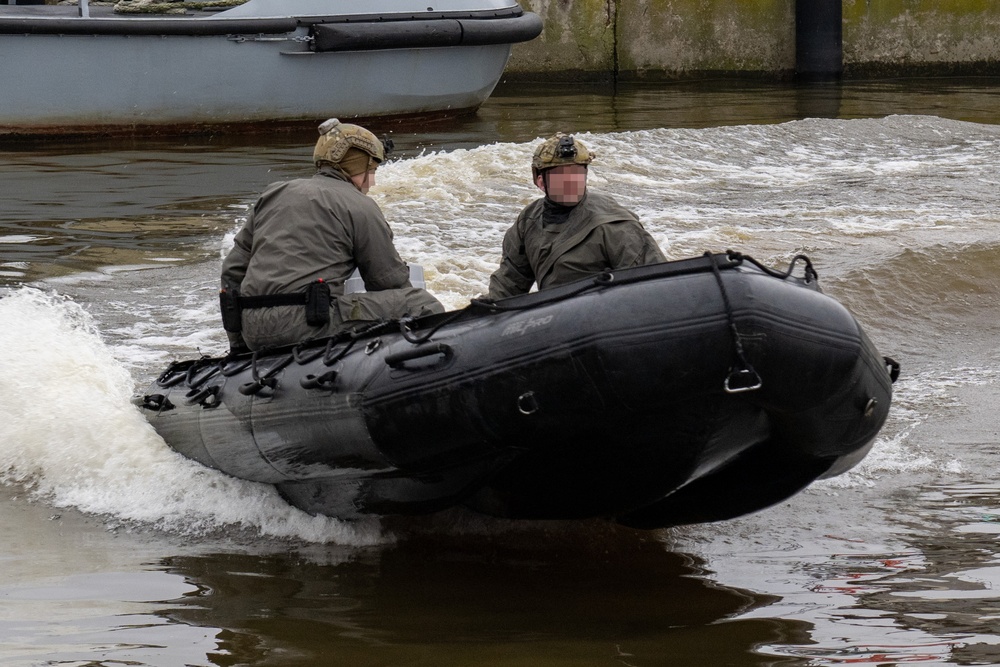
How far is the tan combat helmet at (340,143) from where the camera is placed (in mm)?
4262

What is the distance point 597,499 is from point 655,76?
15931 millimetres

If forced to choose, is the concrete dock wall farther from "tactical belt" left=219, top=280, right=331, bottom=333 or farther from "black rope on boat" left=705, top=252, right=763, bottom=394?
"black rope on boat" left=705, top=252, right=763, bottom=394

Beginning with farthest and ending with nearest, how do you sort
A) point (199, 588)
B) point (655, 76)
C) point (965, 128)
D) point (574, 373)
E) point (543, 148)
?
point (655, 76)
point (965, 128)
point (543, 148)
point (199, 588)
point (574, 373)

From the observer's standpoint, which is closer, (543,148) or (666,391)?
(666,391)

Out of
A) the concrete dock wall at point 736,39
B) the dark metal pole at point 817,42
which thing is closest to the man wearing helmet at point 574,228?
the concrete dock wall at point 736,39

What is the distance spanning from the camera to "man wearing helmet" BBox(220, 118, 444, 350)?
4.21 metres

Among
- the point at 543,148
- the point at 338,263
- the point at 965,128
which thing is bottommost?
the point at 965,128

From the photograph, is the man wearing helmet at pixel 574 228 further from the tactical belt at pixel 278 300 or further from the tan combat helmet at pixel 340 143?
the tactical belt at pixel 278 300

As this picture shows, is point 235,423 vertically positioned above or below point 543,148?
below

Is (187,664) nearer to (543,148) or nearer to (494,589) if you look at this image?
(494,589)

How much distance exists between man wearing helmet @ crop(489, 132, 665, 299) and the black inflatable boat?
24.2 inches

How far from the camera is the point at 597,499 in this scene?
12.5ft

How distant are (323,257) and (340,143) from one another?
392mm

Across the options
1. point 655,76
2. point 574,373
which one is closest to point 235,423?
point 574,373
